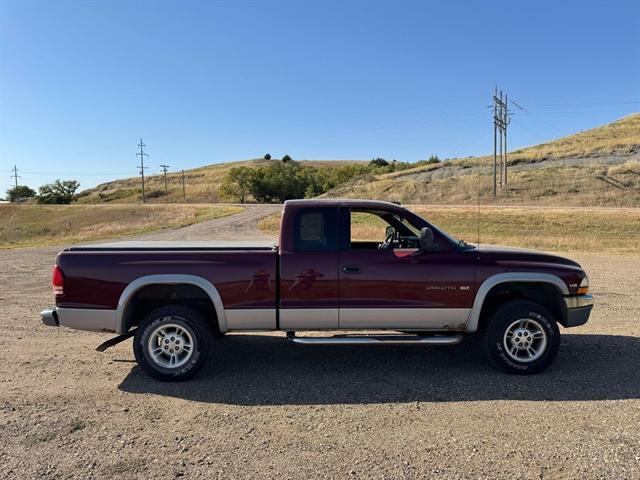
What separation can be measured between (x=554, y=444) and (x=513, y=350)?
1589 millimetres

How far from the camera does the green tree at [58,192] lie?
11044cm

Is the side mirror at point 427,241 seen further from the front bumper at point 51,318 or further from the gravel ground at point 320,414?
the front bumper at point 51,318

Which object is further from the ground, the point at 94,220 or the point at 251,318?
the point at 94,220

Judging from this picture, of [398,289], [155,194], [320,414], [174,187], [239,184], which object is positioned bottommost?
[320,414]

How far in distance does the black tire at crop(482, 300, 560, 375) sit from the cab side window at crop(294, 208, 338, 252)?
6.16ft

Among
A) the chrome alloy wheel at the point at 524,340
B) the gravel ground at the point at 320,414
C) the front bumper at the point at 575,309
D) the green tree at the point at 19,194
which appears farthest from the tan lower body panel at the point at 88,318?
the green tree at the point at 19,194

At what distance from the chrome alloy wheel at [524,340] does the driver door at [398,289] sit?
531 mm

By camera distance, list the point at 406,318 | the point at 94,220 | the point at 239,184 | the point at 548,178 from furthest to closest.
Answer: the point at 239,184
the point at 548,178
the point at 94,220
the point at 406,318

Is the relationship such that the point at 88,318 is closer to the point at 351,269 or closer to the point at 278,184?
the point at 351,269

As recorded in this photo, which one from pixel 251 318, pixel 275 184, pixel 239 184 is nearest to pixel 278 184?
pixel 275 184

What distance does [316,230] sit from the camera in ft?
17.1

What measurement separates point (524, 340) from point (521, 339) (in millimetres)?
33

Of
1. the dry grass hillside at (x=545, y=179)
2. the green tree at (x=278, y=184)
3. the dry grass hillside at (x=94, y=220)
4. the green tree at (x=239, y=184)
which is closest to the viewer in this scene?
the dry grass hillside at (x=94, y=220)

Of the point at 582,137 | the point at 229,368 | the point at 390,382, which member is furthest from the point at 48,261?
the point at 582,137
